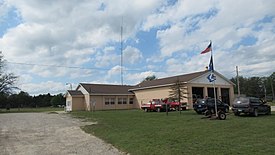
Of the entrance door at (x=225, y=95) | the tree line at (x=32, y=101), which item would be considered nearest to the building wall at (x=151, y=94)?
the entrance door at (x=225, y=95)

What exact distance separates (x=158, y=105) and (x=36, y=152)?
947 inches

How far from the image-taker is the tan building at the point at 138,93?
40.0 metres

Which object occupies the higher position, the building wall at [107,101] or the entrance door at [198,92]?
the entrance door at [198,92]

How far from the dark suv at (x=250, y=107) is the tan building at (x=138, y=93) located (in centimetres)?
1505

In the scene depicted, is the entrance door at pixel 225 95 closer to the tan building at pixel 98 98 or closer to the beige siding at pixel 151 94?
the beige siding at pixel 151 94

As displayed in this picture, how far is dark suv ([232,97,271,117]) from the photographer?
21.1 metres

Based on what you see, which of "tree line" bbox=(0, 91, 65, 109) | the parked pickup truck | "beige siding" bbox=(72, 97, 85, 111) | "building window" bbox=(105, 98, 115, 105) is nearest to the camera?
the parked pickup truck

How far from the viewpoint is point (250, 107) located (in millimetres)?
21109

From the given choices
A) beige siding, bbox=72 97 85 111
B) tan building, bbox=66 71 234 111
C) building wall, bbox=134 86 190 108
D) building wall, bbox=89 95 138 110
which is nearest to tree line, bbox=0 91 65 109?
beige siding, bbox=72 97 85 111

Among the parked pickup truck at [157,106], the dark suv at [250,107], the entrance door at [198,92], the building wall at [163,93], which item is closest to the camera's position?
the dark suv at [250,107]

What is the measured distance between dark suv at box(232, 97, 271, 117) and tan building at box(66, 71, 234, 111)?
593 inches

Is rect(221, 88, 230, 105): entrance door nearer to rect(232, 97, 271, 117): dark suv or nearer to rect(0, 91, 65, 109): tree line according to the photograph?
rect(232, 97, 271, 117): dark suv

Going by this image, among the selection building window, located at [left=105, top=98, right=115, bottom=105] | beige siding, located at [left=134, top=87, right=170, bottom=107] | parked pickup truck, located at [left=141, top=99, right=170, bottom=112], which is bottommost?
parked pickup truck, located at [left=141, top=99, right=170, bottom=112]

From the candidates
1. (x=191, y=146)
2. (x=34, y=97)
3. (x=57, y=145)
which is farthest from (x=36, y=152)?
(x=34, y=97)
